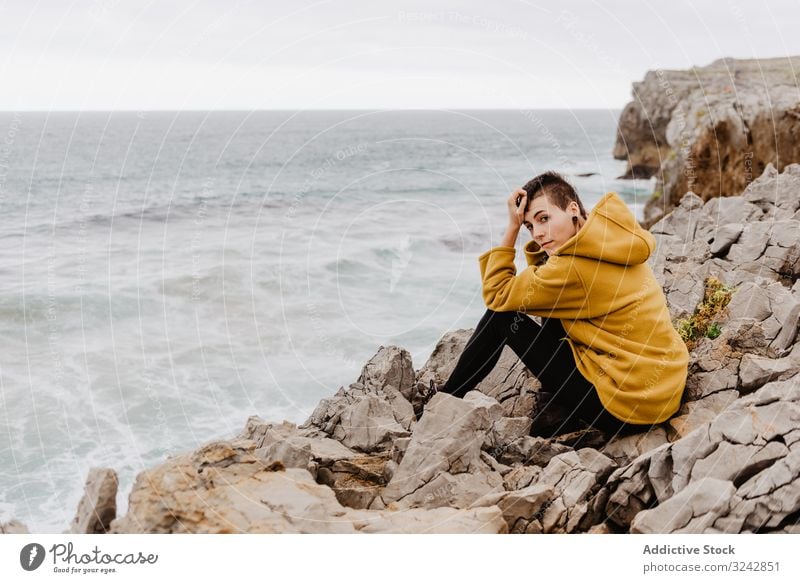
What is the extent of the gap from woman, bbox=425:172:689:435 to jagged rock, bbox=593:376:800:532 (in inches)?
29.5

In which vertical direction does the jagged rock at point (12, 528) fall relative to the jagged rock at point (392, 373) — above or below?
below

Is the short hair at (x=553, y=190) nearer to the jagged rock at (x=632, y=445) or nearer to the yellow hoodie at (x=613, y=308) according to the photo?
the yellow hoodie at (x=613, y=308)

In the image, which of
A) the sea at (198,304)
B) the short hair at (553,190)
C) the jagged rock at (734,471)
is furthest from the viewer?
the sea at (198,304)

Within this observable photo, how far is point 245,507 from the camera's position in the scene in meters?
4.04

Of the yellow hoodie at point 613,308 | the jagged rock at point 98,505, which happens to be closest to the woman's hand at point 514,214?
the yellow hoodie at point 613,308

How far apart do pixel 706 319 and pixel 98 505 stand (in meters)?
5.23

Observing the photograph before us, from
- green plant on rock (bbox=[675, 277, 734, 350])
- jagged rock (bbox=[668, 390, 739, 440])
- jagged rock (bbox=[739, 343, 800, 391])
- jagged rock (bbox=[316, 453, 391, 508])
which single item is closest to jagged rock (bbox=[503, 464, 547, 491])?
jagged rock (bbox=[316, 453, 391, 508])

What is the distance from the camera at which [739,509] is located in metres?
3.84

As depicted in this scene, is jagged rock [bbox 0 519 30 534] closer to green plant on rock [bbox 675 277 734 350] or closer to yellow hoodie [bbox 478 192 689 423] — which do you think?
yellow hoodie [bbox 478 192 689 423]

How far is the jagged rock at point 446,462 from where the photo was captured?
4.75m

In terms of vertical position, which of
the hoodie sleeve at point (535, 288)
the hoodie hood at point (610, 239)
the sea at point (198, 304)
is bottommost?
the sea at point (198, 304)

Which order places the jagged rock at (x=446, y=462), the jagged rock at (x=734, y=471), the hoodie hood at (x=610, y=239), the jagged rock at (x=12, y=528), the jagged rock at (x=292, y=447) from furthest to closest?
the hoodie hood at (x=610, y=239) → the jagged rock at (x=292, y=447) → the jagged rock at (x=446, y=462) → the jagged rock at (x=12, y=528) → the jagged rock at (x=734, y=471)

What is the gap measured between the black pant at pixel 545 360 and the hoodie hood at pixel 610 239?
2.22 feet

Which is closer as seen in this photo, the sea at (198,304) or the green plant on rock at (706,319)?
the green plant on rock at (706,319)
